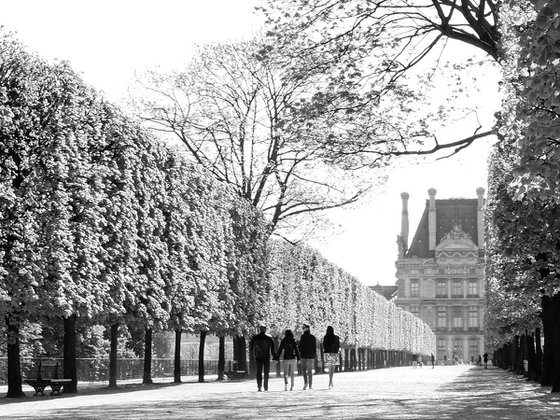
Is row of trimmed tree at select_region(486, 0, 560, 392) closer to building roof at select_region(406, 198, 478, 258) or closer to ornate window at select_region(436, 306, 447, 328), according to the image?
building roof at select_region(406, 198, 478, 258)

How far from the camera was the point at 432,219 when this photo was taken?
16175cm

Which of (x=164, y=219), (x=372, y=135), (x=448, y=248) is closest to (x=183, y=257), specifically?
(x=164, y=219)

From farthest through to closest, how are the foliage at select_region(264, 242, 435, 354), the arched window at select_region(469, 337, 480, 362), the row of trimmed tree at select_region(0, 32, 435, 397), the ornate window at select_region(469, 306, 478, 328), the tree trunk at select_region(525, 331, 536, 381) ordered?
the ornate window at select_region(469, 306, 478, 328) < the arched window at select_region(469, 337, 480, 362) < the foliage at select_region(264, 242, 435, 354) < the tree trunk at select_region(525, 331, 536, 381) < the row of trimmed tree at select_region(0, 32, 435, 397)

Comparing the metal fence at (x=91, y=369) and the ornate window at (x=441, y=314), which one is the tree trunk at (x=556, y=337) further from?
the ornate window at (x=441, y=314)

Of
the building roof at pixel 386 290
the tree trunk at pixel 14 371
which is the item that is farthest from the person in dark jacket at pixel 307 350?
the building roof at pixel 386 290

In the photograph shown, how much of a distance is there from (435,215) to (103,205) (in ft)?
451

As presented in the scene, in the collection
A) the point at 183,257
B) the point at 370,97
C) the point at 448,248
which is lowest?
the point at 183,257

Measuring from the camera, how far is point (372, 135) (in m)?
23.2

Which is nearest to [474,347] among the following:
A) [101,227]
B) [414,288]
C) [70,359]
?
[414,288]

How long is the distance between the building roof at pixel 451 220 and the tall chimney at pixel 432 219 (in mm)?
836

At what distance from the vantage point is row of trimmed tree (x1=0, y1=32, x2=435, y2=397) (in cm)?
2386

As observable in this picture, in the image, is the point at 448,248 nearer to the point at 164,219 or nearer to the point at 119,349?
the point at 119,349

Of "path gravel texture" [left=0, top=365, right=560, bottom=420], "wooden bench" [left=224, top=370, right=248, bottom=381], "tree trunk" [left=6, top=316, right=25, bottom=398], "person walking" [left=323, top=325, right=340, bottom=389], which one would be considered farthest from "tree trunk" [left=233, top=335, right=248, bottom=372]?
"tree trunk" [left=6, top=316, right=25, bottom=398]

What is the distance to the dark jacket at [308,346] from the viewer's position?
28.7 m
